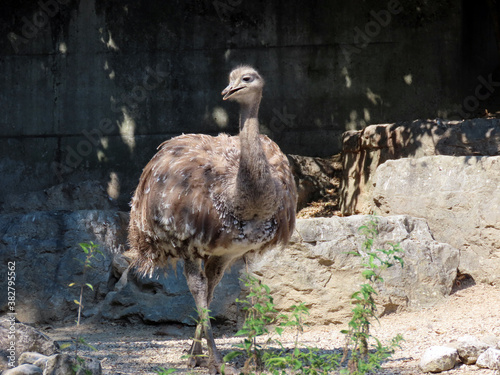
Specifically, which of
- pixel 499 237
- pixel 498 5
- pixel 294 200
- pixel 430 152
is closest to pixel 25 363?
pixel 294 200

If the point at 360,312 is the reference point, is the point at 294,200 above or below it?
above

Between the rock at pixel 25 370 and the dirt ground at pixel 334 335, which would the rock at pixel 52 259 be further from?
the rock at pixel 25 370

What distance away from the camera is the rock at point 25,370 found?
366 cm

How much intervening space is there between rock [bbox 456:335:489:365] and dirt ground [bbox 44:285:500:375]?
0.17 ft

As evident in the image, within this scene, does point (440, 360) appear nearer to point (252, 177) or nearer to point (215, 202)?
point (252, 177)

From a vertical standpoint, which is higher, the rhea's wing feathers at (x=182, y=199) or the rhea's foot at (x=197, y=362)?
the rhea's wing feathers at (x=182, y=199)

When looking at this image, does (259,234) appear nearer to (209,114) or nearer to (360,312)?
(360,312)

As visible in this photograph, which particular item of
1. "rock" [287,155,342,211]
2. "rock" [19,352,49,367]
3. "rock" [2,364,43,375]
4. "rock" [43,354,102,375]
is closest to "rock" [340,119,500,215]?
"rock" [287,155,342,211]

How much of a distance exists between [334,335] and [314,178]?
11.7ft

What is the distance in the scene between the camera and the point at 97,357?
5293 mm

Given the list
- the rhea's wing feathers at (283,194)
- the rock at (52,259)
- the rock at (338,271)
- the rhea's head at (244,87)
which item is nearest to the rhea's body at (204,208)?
the rhea's wing feathers at (283,194)

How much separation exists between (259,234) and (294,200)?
597 mm

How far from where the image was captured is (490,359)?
14.0ft

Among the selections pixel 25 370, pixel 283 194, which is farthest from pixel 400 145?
pixel 25 370
